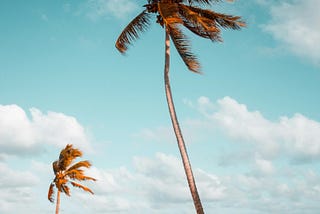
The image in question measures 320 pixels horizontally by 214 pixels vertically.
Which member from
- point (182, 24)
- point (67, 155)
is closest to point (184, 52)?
point (182, 24)

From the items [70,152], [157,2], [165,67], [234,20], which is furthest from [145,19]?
[70,152]

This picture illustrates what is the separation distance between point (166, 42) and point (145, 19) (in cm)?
146

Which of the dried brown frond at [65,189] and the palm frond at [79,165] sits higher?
the palm frond at [79,165]

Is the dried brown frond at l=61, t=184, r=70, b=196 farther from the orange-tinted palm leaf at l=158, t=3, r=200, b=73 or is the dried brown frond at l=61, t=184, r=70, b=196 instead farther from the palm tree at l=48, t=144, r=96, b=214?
the orange-tinted palm leaf at l=158, t=3, r=200, b=73

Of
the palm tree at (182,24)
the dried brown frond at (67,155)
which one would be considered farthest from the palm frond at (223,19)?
the dried brown frond at (67,155)

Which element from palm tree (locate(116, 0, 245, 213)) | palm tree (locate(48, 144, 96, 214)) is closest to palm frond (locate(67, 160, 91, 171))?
palm tree (locate(48, 144, 96, 214))

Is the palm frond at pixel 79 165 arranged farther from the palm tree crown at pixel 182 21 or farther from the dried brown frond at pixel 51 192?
the palm tree crown at pixel 182 21

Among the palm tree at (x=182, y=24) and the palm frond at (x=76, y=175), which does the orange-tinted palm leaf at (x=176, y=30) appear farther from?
the palm frond at (x=76, y=175)

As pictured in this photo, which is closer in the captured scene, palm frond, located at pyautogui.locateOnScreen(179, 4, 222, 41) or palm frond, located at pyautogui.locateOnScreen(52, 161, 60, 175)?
palm frond, located at pyautogui.locateOnScreen(179, 4, 222, 41)

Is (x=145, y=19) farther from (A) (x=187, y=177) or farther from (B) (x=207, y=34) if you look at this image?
(A) (x=187, y=177)

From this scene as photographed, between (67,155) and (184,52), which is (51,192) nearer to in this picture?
(67,155)

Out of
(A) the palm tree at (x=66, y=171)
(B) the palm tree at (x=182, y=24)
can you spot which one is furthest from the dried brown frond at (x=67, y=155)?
(B) the palm tree at (x=182, y=24)

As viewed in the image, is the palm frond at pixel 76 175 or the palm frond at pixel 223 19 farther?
the palm frond at pixel 76 175

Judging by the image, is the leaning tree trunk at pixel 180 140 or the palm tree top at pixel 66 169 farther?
the palm tree top at pixel 66 169
